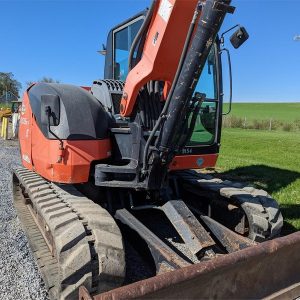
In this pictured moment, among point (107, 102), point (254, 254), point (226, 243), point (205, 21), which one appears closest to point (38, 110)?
point (107, 102)

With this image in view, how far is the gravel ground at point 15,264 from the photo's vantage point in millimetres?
3354

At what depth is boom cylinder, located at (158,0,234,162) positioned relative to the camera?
2.78m

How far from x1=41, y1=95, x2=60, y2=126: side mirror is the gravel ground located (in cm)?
145

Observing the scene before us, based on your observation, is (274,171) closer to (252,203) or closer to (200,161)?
(200,161)

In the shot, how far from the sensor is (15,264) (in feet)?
12.8

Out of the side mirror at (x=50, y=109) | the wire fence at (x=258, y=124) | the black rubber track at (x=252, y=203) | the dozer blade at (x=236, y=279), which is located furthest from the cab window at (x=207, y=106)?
the wire fence at (x=258, y=124)

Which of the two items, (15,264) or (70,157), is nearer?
(70,157)

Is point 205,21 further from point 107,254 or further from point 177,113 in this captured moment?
point 107,254

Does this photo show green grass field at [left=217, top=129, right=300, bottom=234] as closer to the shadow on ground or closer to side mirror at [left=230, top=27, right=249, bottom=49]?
the shadow on ground

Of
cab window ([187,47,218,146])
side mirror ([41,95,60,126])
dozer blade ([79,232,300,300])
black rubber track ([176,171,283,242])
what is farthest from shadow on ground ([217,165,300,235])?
side mirror ([41,95,60,126])

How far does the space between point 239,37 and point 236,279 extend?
202 centimetres

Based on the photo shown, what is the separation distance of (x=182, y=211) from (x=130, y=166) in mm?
655

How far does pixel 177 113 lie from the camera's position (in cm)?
319

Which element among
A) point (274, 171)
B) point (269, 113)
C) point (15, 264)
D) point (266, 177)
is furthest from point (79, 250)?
point (269, 113)
